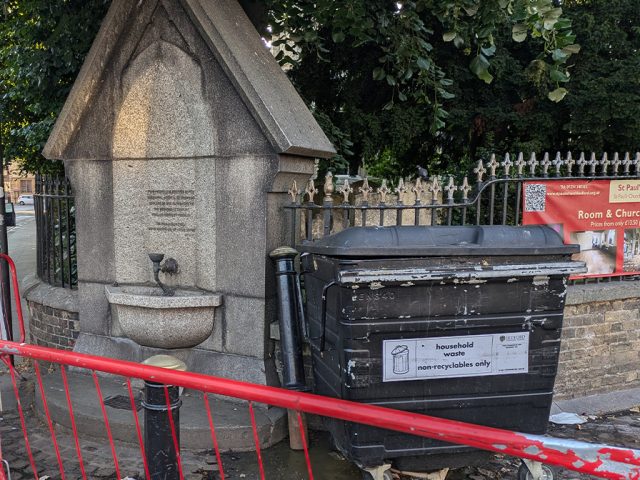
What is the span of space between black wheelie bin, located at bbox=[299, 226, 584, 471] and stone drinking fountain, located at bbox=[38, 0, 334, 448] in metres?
1.55

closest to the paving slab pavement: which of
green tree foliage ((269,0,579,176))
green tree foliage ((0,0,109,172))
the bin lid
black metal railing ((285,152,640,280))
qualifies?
the bin lid

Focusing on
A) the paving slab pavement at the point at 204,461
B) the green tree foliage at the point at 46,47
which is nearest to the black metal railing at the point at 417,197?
the paving slab pavement at the point at 204,461

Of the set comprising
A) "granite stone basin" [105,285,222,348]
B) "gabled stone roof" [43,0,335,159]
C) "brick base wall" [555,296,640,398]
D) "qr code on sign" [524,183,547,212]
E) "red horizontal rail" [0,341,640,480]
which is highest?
"gabled stone roof" [43,0,335,159]

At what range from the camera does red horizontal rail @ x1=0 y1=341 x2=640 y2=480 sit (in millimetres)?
1660

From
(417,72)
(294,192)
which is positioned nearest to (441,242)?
(294,192)

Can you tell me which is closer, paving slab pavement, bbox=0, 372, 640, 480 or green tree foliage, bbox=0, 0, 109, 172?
paving slab pavement, bbox=0, 372, 640, 480

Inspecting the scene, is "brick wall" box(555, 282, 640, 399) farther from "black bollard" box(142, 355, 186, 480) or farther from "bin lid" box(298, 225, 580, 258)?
"black bollard" box(142, 355, 186, 480)

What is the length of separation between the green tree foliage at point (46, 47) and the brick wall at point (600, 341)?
593 centimetres

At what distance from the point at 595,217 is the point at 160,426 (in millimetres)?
4647

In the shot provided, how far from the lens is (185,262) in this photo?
4.98 meters

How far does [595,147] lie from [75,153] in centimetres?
595

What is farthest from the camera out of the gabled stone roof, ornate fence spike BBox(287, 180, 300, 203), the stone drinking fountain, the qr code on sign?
the qr code on sign

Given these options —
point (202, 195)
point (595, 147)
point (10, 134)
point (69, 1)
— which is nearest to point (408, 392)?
point (202, 195)

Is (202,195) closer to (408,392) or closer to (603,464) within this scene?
(408,392)
